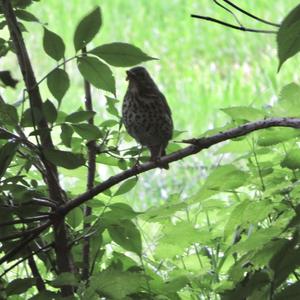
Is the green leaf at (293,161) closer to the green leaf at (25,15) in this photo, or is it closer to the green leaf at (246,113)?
the green leaf at (246,113)

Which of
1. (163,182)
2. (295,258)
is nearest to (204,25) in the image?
(163,182)

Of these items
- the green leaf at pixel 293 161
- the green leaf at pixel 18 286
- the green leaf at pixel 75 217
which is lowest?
the green leaf at pixel 18 286

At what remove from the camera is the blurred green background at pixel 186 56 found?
9.44ft

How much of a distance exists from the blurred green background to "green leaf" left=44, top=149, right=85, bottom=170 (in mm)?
1776

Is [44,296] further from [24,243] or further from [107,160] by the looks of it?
[107,160]

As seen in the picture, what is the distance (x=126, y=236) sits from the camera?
33.2 inches

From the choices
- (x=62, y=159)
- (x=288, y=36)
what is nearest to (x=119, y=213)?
(x=62, y=159)

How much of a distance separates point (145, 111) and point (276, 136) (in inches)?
32.7

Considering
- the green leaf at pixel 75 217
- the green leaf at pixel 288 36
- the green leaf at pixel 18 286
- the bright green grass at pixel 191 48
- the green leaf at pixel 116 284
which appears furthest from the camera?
the bright green grass at pixel 191 48

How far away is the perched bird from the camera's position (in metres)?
1.64

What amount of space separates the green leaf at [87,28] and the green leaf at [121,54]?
0.06ft

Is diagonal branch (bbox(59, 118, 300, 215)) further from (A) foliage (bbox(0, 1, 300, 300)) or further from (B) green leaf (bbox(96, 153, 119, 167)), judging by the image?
(B) green leaf (bbox(96, 153, 119, 167))

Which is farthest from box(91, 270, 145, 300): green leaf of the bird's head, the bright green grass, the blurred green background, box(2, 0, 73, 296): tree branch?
the bright green grass

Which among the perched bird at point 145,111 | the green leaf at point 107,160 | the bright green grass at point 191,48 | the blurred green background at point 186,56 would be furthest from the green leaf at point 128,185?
the bright green grass at point 191,48
